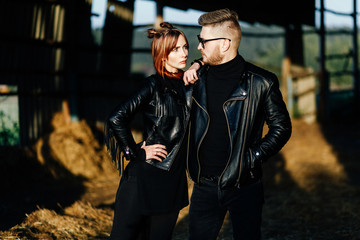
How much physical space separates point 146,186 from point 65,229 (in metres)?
2.38

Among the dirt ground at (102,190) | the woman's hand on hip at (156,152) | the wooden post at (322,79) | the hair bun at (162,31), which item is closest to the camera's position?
the woman's hand on hip at (156,152)

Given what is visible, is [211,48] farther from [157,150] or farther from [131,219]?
[131,219]

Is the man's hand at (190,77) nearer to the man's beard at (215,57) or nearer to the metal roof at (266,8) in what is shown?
the man's beard at (215,57)

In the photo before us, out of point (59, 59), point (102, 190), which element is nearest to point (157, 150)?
point (102, 190)

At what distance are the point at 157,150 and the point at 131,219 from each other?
1.45 ft

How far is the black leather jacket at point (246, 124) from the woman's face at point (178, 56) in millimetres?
163

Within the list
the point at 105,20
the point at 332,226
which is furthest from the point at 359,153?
the point at 105,20

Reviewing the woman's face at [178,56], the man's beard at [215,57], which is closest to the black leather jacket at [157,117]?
the woman's face at [178,56]

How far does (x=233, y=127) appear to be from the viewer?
8.16 ft

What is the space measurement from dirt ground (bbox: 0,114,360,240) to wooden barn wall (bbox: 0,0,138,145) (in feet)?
1.27

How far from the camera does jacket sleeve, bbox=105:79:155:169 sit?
2.54 metres

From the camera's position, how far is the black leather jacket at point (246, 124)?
8.16ft

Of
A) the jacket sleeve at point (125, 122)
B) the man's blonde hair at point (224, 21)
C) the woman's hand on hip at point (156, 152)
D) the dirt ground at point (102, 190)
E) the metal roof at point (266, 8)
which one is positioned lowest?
the dirt ground at point (102, 190)

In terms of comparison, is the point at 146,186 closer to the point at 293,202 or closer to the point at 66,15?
the point at 293,202
